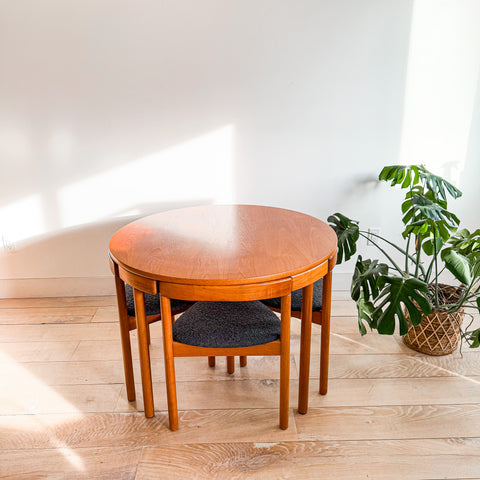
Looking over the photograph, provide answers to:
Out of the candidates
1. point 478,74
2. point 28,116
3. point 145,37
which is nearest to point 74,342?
point 28,116

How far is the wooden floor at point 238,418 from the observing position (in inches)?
58.4

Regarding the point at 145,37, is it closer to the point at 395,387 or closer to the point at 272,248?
the point at 272,248

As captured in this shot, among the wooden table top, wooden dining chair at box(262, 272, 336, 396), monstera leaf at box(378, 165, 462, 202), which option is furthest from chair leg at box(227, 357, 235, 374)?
monstera leaf at box(378, 165, 462, 202)

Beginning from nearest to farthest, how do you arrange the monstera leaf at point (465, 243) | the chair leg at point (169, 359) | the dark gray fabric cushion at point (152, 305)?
the chair leg at point (169, 359), the dark gray fabric cushion at point (152, 305), the monstera leaf at point (465, 243)

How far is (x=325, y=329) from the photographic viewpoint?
5.69ft

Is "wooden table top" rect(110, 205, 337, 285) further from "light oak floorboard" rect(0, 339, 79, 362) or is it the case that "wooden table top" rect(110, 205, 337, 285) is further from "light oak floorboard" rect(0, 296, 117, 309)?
"light oak floorboard" rect(0, 296, 117, 309)

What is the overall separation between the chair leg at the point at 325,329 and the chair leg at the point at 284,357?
0.86 feet

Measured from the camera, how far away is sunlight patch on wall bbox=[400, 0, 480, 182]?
2232 millimetres

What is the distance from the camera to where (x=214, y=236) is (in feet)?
5.62

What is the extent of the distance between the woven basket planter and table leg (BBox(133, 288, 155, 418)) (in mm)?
1202

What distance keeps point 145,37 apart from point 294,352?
1.75m

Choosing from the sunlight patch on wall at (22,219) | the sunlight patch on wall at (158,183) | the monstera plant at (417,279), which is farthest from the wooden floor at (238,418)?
the sunlight patch on wall at (158,183)

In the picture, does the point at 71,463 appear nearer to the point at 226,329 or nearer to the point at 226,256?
the point at 226,329

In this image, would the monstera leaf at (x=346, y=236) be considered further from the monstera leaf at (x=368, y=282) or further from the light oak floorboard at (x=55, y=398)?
the light oak floorboard at (x=55, y=398)
